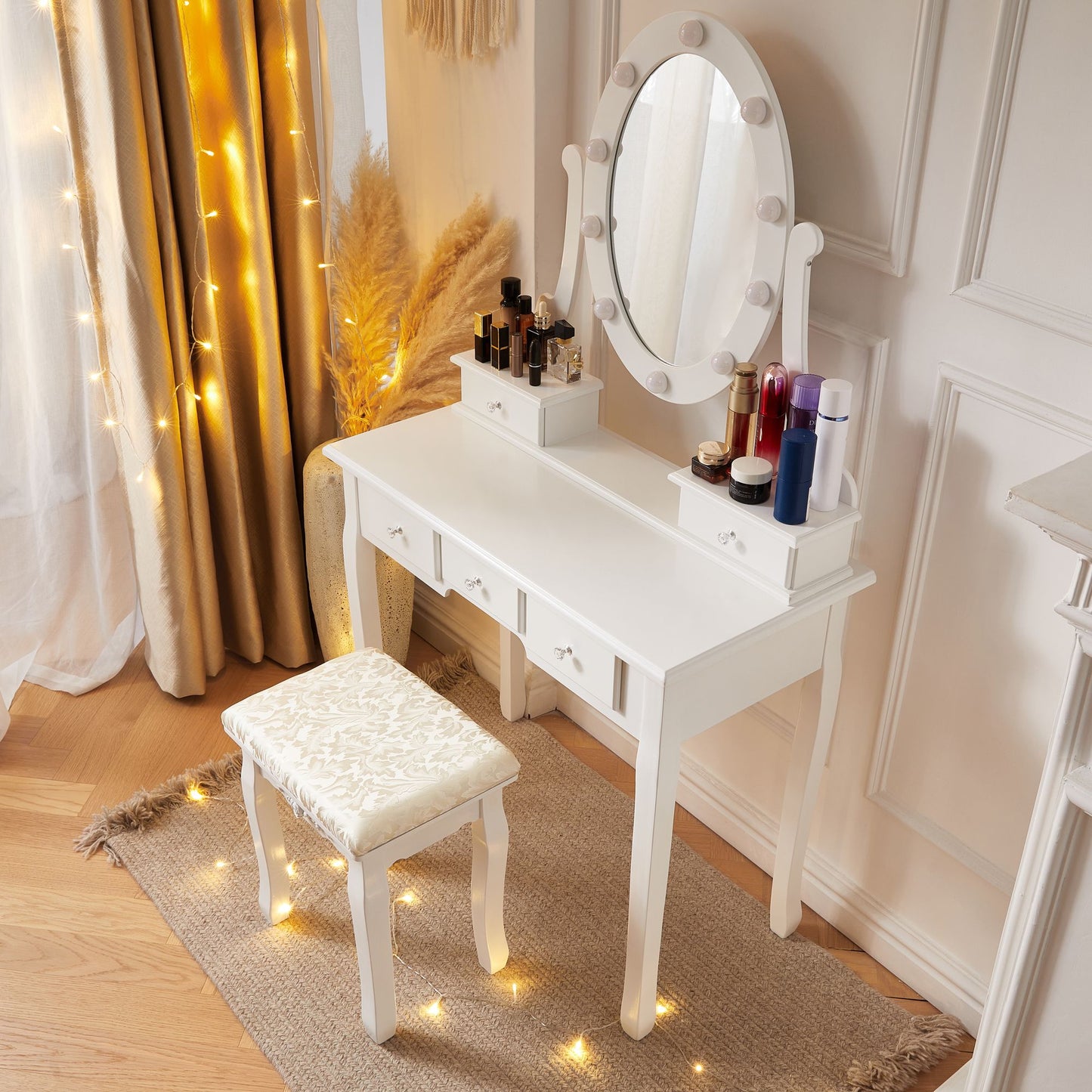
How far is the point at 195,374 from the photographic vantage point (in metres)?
2.33

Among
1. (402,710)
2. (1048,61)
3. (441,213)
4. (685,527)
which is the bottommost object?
(402,710)

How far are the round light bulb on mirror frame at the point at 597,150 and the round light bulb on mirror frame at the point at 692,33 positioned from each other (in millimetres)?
222

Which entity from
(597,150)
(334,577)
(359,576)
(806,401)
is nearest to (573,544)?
(806,401)

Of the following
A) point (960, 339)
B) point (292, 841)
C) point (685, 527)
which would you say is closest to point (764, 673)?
point (685, 527)

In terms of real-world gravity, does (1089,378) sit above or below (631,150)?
below

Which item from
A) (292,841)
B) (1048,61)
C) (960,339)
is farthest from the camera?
(292,841)

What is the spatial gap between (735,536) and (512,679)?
2.96 ft

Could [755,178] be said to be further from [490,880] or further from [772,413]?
[490,880]

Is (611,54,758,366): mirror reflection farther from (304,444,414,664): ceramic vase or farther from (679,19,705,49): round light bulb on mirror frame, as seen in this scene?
(304,444,414,664): ceramic vase

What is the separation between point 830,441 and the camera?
1551 millimetres

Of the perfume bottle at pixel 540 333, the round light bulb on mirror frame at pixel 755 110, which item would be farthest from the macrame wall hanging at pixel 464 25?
the round light bulb on mirror frame at pixel 755 110

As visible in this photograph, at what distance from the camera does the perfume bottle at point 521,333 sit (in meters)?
1.95

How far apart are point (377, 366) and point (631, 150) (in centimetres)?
78

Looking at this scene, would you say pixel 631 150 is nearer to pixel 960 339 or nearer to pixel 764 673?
pixel 960 339
